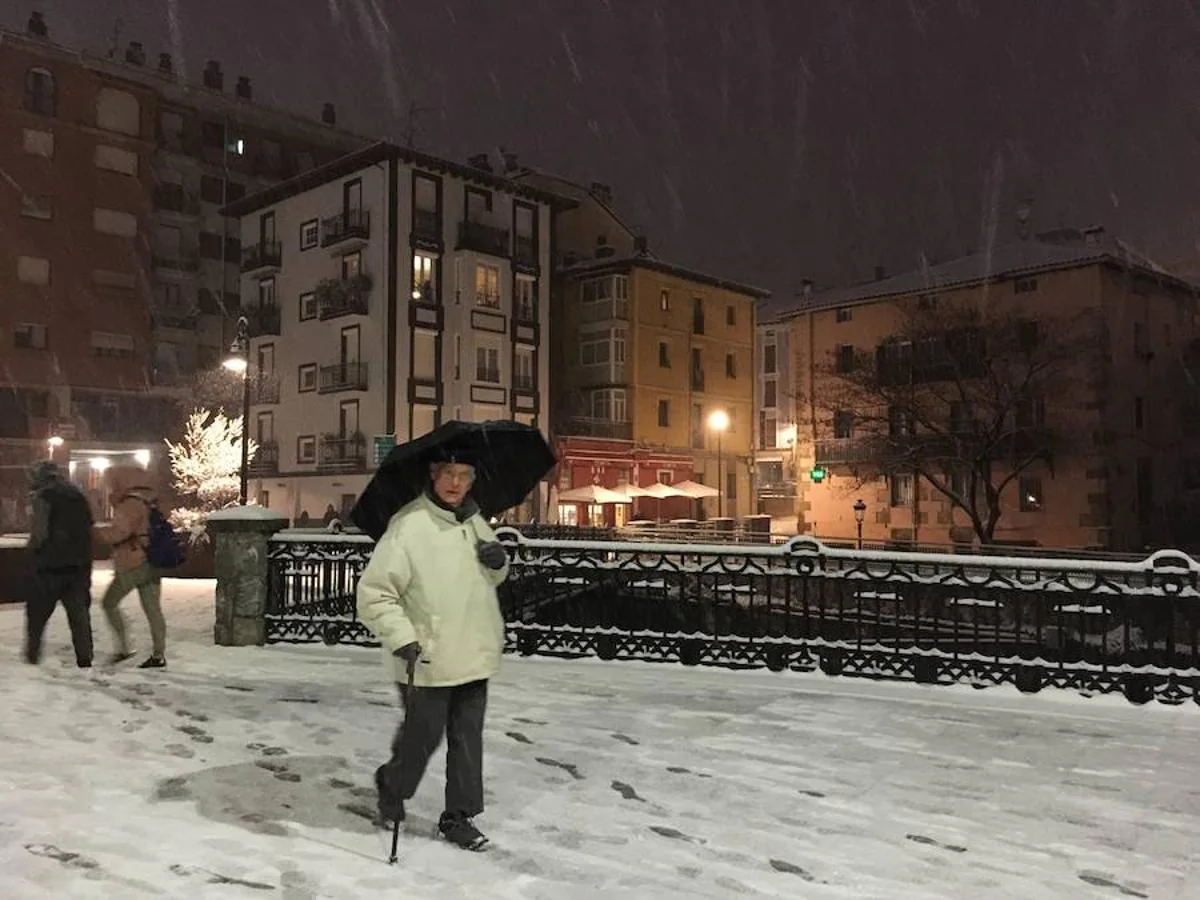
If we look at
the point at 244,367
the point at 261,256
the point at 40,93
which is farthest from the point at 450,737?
the point at 40,93

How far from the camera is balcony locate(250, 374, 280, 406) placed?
42.7 metres

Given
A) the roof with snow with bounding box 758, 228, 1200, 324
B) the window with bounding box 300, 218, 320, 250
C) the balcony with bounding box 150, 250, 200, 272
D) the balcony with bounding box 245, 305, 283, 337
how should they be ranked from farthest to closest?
the balcony with bounding box 150, 250, 200, 272
the balcony with bounding box 245, 305, 283, 337
the window with bounding box 300, 218, 320, 250
the roof with snow with bounding box 758, 228, 1200, 324

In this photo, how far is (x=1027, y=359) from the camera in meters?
33.7

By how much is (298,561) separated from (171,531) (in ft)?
4.83

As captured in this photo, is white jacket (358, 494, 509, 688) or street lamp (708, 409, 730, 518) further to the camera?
street lamp (708, 409, 730, 518)

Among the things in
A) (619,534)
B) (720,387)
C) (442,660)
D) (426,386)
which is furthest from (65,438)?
(442,660)

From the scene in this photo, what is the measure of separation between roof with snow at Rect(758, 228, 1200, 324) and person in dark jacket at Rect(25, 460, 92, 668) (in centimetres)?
3471

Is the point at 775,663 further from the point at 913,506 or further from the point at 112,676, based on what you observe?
the point at 913,506

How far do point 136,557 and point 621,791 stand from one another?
565cm

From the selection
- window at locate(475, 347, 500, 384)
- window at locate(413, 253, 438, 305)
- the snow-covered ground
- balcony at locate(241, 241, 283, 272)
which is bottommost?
the snow-covered ground

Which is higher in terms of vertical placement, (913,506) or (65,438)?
(65,438)

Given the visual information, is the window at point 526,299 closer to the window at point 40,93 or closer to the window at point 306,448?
the window at point 306,448

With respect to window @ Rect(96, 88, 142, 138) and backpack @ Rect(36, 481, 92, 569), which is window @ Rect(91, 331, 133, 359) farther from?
backpack @ Rect(36, 481, 92, 569)

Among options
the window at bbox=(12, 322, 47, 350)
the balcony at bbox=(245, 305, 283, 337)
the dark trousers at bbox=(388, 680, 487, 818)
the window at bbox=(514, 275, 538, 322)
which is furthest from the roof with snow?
the dark trousers at bbox=(388, 680, 487, 818)
